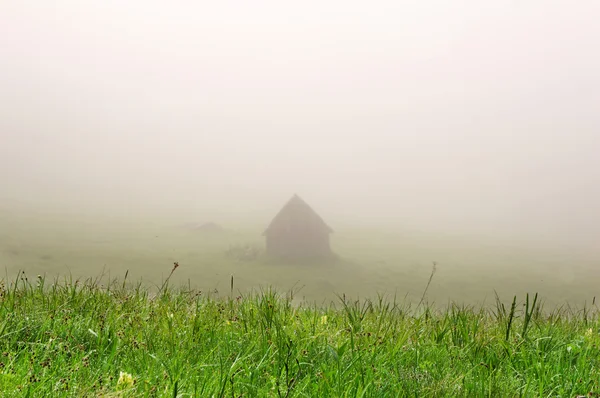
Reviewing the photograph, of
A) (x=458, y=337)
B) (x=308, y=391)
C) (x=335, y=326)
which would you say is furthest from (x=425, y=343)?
(x=308, y=391)

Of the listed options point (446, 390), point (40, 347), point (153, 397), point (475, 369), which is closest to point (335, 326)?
point (475, 369)

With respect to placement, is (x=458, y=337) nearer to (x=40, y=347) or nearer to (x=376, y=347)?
(x=376, y=347)

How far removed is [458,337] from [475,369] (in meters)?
0.95

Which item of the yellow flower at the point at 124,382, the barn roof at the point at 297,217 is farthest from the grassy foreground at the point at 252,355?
the barn roof at the point at 297,217

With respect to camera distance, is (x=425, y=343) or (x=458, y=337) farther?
(x=458, y=337)

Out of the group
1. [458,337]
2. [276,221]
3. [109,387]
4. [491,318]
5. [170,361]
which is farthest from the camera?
[276,221]

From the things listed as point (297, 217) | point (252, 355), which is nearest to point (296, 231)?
point (297, 217)

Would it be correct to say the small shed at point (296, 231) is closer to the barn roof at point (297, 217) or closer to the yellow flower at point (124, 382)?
the barn roof at point (297, 217)

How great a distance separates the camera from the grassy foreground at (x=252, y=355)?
2705mm

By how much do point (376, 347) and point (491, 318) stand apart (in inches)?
107

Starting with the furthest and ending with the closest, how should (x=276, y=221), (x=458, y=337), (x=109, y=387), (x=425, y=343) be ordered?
(x=276, y=221), (x=458, y=337), (x=425, y=343), (x=109, y=387)

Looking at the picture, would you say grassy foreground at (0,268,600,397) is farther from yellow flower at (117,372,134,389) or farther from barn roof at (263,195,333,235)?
barn roof at (263,195,333,235)

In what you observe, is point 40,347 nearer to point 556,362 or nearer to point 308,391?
point 308,391

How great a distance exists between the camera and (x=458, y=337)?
426 centimetres
